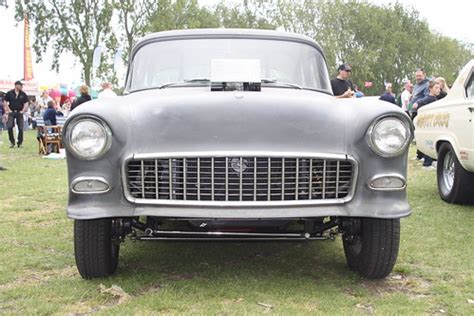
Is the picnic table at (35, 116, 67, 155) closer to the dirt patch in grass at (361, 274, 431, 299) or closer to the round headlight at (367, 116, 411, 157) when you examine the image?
the dirt patch in grass at (361, 274, 431, 299)

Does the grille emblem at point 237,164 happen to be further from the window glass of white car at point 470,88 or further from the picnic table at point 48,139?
the picnic table at point 48,139

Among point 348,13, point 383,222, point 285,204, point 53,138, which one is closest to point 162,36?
point 285,204

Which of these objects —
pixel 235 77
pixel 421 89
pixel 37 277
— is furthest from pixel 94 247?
pixel 421 89

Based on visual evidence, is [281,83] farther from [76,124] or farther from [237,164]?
[76,124]

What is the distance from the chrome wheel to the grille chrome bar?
3.91 meters

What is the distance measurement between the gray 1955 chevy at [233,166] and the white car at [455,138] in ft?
9.23

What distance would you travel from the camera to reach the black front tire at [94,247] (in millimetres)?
3297

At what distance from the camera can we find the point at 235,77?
11.8ft

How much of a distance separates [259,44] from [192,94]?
1.24m

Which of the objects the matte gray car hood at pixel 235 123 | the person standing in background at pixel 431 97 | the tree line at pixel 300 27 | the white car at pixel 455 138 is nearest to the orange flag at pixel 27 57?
the tree line at pixel 300 27

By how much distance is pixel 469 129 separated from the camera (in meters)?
5.61

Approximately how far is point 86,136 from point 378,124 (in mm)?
1760

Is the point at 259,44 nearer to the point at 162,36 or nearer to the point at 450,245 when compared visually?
the point at 162,36

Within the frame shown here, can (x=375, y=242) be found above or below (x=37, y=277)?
above
